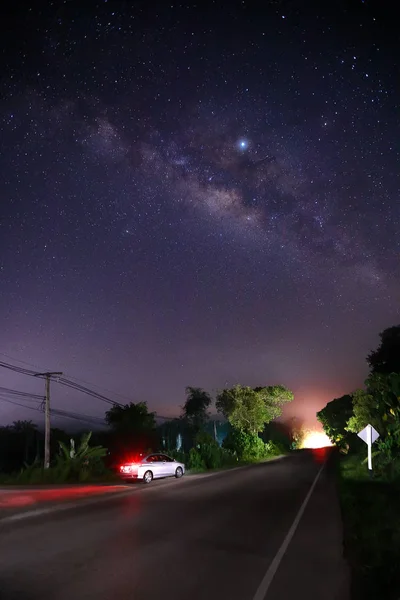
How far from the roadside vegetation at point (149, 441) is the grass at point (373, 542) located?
1833cm

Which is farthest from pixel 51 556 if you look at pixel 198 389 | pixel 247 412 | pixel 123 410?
pixel 198 389

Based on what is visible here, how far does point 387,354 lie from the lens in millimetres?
45719

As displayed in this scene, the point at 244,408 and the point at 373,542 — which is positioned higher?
the point at 244,408

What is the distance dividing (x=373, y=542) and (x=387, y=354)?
126ft

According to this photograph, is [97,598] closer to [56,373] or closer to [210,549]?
[210,549]

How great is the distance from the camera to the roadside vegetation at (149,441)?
30897 mm

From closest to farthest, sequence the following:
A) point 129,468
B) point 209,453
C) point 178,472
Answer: point 129,468 → point 178,472 → point 209,453

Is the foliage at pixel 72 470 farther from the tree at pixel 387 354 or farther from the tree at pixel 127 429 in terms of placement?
the tree at pixel 127 429

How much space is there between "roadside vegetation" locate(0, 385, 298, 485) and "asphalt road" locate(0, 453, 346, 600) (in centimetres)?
1549

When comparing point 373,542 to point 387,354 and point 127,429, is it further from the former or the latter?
point 127,429

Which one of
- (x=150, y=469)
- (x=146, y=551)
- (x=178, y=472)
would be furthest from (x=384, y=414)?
(x=146, y=551)

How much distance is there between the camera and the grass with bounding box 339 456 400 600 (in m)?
6.77

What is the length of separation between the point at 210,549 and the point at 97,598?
11.0ft

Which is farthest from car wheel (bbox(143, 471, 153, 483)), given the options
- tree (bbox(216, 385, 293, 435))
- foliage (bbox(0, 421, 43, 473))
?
foliage (bbox(0, 421, 43, 473))
